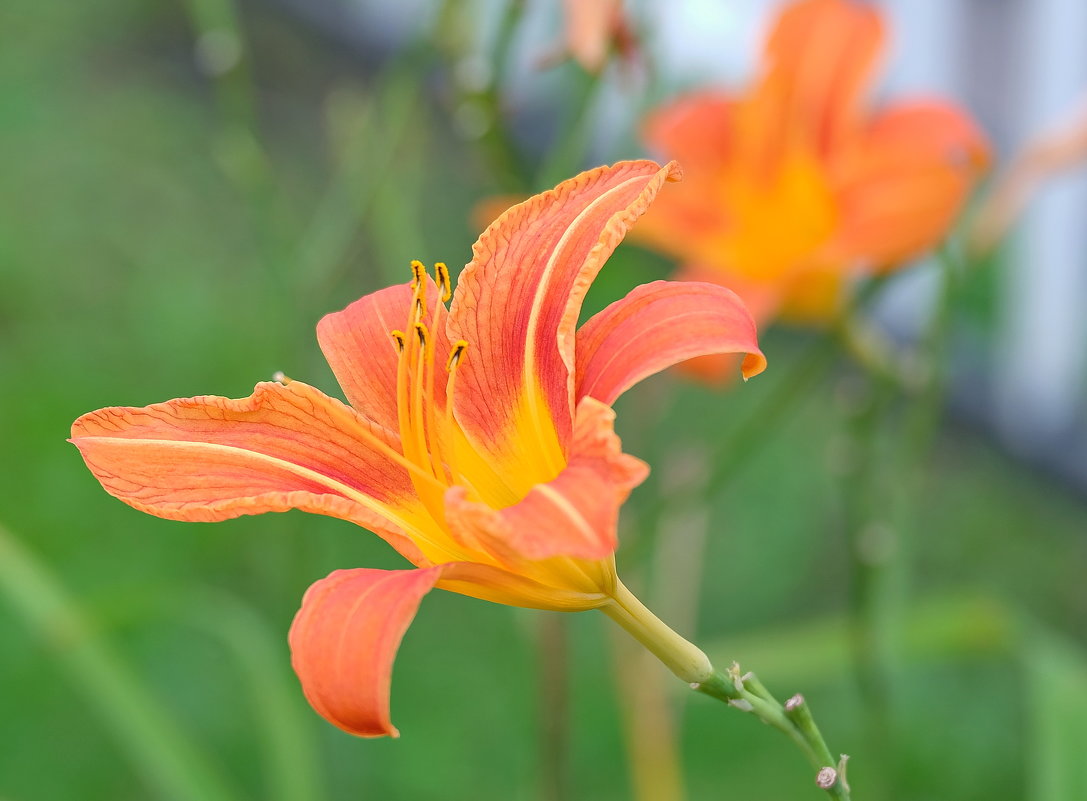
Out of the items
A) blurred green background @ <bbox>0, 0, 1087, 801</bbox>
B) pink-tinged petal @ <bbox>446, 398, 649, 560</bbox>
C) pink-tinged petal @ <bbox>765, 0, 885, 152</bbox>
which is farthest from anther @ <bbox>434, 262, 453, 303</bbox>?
pink-tinged petal @ <bbox>765, 0, 885, 152</bbox>

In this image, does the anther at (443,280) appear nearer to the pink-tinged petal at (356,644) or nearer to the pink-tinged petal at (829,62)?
the pink-tinged petal at (356,644)

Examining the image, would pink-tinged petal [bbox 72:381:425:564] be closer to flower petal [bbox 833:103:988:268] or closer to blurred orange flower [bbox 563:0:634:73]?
blurred orange flower [bbox 563:0:634:73]

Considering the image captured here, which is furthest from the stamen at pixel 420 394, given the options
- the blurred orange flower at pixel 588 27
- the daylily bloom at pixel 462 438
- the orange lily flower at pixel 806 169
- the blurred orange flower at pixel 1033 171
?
the blurred orange flower at pixel 1033 171

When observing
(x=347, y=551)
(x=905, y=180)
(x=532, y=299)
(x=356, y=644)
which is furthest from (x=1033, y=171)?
(x=347, y=551)

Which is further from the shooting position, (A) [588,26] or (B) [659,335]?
(A) [588,26]

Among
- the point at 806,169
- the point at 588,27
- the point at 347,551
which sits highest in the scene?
the point at 347,551

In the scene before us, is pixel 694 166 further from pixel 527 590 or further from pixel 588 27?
pixel 527 590

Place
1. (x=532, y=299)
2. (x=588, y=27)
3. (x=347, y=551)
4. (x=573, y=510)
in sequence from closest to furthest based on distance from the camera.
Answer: (x=573, y=510), (x=532, y=299), (x=588, y=27), (x=347, y=551)
